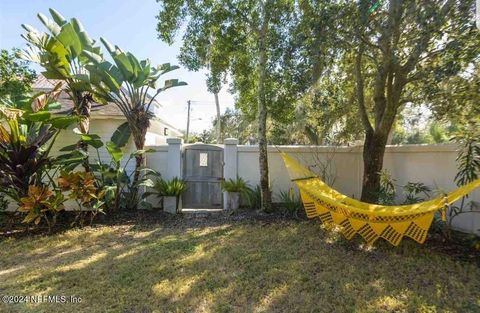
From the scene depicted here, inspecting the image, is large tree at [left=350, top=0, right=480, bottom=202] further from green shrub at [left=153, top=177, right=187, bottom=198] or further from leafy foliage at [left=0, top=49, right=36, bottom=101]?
leafy foliage at [left=0, top=49, right=36, bottom=101]

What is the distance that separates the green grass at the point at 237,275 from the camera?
10.9 ft

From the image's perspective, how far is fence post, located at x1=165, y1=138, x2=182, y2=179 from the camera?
7.97 metres

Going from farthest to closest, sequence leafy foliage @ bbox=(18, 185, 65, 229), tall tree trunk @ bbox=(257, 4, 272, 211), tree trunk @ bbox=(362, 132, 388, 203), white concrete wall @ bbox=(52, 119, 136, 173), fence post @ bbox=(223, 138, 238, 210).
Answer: fence post @ bbox=(223, 138, 238, 210), white concrete wall @ bbox=(52, 119, 136, 173), tall tree trunk @ bbox=(257, 4, 272, 211), tree trunk @ bbox=(362, 132, 388, 203), leafy foliage @ bbox=(18, 185, 65, 229)

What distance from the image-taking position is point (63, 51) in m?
6.23

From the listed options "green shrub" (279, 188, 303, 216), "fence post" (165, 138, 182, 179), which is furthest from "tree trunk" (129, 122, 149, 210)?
"green shrub" (279, 188, 303, 216)

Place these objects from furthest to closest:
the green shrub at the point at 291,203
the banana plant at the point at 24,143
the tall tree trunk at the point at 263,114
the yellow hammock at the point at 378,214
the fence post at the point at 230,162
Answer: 1. the fence post at the point at 230,162
2. the green shrub at the point at 291,203
3. the tall tree trunk at the point at 263,114
4. the banana plant at the point at 24,143
5. the yellow hammock at the point at 378,214

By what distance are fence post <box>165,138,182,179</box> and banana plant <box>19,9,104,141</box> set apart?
1998 mm

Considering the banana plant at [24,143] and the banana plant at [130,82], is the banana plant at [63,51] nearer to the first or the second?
the banana plant at [130,82]

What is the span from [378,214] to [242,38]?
4671 mm

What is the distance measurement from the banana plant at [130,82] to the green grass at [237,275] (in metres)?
2.61

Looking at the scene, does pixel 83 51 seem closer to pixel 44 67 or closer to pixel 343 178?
pixel 44 67

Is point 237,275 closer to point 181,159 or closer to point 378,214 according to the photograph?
point 378,214

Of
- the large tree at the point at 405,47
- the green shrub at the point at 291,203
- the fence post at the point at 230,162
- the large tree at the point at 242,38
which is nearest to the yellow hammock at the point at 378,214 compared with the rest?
the large tree at the point at 405,47

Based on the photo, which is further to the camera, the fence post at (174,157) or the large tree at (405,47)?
the fence post at (174,157)
